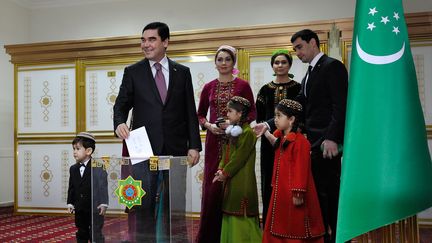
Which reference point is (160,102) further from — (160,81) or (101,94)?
(101,94)

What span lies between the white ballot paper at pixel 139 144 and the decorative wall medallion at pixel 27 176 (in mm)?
4266

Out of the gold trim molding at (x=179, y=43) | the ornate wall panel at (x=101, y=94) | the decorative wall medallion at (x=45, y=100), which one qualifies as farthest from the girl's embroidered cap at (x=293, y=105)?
the decorative wall medallion at (x=45, y=100)

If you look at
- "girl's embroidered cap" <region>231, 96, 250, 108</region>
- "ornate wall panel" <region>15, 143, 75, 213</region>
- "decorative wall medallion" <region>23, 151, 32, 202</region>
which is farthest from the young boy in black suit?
"decorative wall medallion" <region>23, 151, 32, 202</region>

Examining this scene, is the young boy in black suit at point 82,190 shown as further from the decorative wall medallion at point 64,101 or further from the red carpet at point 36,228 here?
the decorative wall medallion at point 64,101

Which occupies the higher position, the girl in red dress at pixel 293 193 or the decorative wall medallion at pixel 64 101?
the decorative wall medallion at pixel 64 101

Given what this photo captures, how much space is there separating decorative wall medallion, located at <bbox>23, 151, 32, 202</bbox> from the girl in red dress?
14.5 feet

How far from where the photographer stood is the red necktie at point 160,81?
2.68 metres

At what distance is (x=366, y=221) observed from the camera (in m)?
1.52

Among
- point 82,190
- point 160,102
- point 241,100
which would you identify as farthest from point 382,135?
point 82,190

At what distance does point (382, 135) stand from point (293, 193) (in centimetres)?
112

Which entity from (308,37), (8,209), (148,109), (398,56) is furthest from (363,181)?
(8,209)

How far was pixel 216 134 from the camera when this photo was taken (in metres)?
3.37

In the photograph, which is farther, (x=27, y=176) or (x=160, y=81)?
(x=27, y=176)

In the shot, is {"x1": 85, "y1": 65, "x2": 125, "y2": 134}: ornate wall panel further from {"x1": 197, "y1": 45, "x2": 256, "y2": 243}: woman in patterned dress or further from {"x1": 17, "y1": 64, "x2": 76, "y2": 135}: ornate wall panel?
{"x1": 197, "y1": 45, "x2": 256, "y2": 243}: woman in patterned dress
